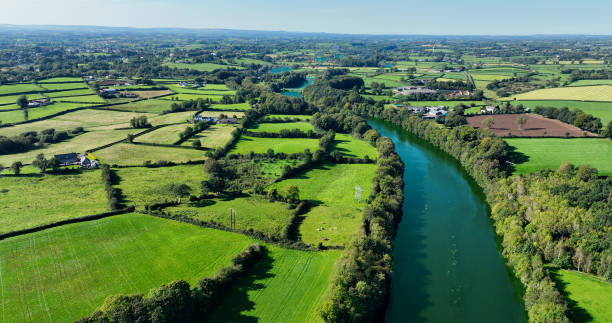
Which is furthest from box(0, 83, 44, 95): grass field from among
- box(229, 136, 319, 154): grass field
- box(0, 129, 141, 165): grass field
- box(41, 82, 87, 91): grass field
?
box(229, 136, 319, 154): grass field

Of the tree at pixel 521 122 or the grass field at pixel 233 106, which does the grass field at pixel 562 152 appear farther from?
the grass field at pixel 233 106

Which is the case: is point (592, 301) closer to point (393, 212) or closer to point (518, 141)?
point (393, 212)

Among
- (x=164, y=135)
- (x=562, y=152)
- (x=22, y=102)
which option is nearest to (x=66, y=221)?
(x=164, y=135)

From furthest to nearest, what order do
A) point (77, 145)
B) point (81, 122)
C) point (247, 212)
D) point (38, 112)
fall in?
point (38, 112), point (81, 122), point (77, 145), point (247, 212)

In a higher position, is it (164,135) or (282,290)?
(164,135)

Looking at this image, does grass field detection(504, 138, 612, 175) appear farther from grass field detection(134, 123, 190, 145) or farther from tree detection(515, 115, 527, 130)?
grass field detection(134, 123, 190, 145)

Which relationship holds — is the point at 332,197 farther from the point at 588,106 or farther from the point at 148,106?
the point at 588,106
